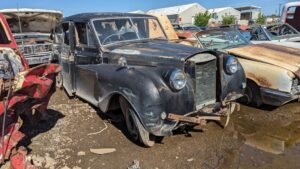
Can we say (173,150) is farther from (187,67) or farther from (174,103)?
(187,67)

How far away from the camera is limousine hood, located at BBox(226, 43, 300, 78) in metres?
5.48

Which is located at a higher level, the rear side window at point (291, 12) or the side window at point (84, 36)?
the rear side window at point (291, 12)

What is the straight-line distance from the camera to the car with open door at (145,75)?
401cm

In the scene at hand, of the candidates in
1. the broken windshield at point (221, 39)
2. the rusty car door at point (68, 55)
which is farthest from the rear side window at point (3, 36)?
the broken windshield at point (221, 39)

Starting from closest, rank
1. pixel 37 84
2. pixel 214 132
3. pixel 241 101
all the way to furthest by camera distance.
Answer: pixel 37 84 → pixel 214 132 → pixel 241 101

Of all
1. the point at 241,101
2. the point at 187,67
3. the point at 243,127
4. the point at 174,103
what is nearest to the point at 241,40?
the point at 241,101

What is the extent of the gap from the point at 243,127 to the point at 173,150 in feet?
4.86

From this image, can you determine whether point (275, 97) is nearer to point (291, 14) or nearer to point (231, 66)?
point (231, 66)

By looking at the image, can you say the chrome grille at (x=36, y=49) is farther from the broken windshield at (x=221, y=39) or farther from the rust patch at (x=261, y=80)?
the rust patch at (x=261, y=80)

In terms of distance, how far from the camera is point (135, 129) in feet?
14.7

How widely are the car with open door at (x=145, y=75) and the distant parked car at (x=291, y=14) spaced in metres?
7.88

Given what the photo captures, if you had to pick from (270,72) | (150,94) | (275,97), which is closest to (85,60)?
(150,94)

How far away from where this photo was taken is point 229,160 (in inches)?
157

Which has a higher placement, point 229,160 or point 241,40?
point 241,40
